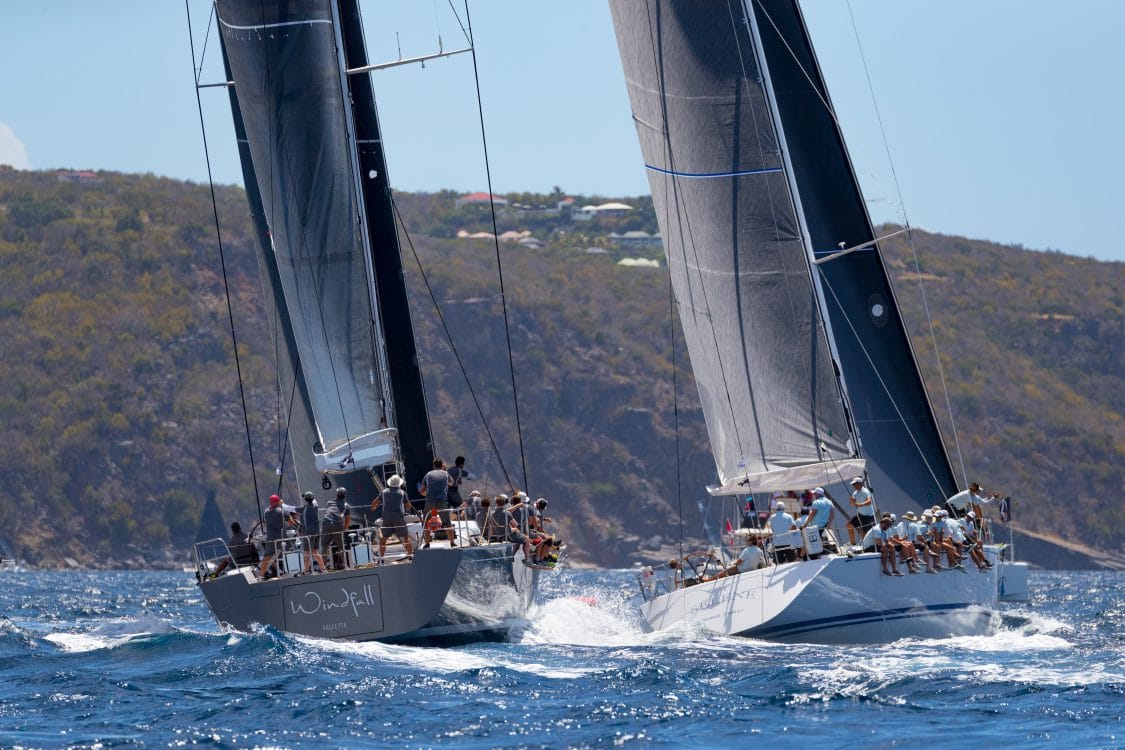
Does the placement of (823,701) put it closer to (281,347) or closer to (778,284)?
(778,284)

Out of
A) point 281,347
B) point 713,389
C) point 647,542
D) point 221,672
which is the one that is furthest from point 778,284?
point 647,542

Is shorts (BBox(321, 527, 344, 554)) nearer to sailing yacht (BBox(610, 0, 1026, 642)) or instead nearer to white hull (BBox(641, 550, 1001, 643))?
sailing yacht (BBox(610, 0, 1026, 642))

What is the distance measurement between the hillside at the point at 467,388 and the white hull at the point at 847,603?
169 feet

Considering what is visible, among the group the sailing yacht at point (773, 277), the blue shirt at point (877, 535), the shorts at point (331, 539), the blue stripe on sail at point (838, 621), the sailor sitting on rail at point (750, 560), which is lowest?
the blue stripe on sail at point (838, 621)

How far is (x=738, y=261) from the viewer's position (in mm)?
20453

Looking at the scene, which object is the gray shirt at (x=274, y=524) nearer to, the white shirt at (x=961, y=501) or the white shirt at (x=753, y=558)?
the white shirt at (x=753, y=558)

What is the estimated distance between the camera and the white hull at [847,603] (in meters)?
17.3

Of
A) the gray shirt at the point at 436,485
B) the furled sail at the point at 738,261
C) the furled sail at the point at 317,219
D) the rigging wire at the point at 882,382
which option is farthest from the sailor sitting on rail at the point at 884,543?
the furled sail at the point at 317,219

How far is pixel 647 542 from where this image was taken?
235ft

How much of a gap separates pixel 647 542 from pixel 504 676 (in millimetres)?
56824

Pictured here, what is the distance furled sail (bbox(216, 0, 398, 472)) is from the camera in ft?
65.2

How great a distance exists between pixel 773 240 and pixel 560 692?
304 inches

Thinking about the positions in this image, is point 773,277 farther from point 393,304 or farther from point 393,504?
point 393,504

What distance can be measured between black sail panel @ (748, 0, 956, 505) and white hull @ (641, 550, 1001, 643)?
2.07 metres
